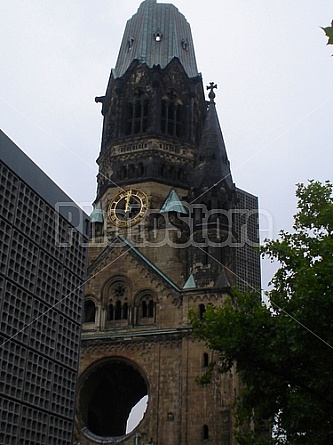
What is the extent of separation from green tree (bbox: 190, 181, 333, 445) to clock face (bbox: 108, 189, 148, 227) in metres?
24.8

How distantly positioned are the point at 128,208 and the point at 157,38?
16.6 m

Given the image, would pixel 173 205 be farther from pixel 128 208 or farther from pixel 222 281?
pixel 222 281

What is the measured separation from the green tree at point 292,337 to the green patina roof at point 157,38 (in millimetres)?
34244

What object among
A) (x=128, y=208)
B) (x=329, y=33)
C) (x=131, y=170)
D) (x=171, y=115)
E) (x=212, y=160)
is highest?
(x=171, y=115)

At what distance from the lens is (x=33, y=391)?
26.7 m

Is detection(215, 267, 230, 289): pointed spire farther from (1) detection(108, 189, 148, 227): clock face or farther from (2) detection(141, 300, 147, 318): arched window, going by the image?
(1) detection(108, 189, 148, 227): clock face

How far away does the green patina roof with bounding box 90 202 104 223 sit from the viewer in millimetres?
50531

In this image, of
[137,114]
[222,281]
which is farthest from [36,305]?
[137,114]

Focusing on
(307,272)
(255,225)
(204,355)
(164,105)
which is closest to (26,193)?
(307,272)

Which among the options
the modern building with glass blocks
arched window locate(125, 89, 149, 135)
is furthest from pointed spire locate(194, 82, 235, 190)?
the modern building with glass blocks

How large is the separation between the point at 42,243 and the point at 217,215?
61.8 ft

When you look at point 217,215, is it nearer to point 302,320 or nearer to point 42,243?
point 42,243

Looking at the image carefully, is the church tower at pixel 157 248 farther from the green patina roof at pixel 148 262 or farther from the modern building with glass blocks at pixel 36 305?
the modern building with glass blocks at pixel 36 305

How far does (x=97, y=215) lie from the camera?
167 ft
